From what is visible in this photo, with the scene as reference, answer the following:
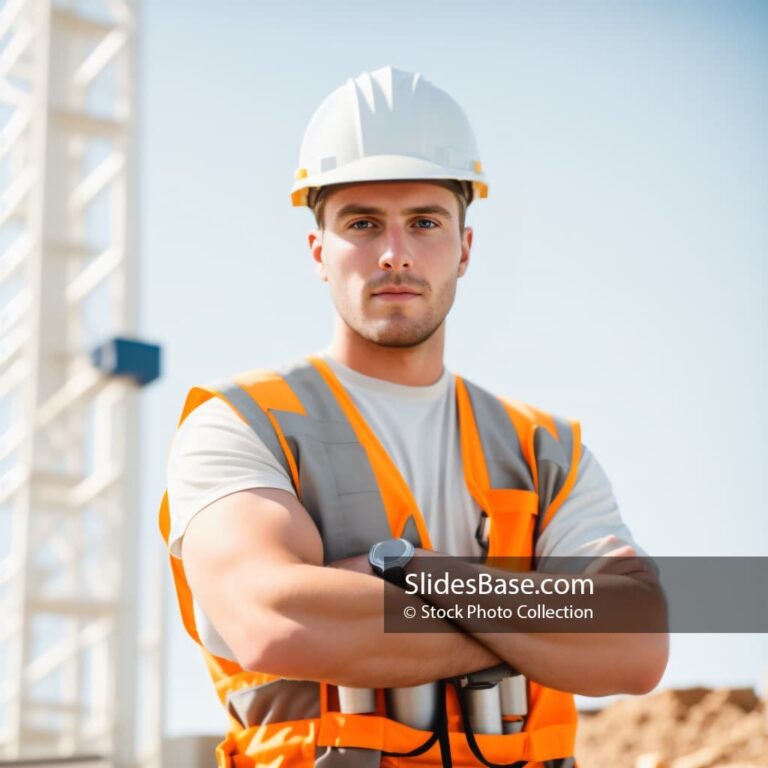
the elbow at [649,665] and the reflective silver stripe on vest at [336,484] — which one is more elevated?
the reflective silver stripe on vest at [336,484]

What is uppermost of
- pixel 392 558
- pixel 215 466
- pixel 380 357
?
pixel 380 357

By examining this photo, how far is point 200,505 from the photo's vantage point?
2.54 meters

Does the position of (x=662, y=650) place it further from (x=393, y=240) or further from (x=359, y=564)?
(x=393, y=240)

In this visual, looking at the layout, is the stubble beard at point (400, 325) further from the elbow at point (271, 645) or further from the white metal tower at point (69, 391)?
the white metal tower at point (69, 391)

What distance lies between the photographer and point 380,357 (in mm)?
2908

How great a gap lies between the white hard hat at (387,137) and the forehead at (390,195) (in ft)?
0.07

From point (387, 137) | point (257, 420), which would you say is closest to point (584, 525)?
point (257, 420)

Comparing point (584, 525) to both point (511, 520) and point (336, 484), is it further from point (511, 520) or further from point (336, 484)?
point (336, 484)

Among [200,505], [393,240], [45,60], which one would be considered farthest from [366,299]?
[45,60]

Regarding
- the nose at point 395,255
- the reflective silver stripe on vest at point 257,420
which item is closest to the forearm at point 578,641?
the reflective silver stripe on vest at point 257,420

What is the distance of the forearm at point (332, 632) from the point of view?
92.7 inches

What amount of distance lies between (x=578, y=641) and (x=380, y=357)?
0.81 m

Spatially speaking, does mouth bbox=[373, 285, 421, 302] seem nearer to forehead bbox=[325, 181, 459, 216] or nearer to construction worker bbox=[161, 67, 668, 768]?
construction worker bbox=[161, 67, 668, 768]

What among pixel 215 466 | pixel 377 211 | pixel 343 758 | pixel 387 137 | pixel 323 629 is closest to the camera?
pixel 323 629
